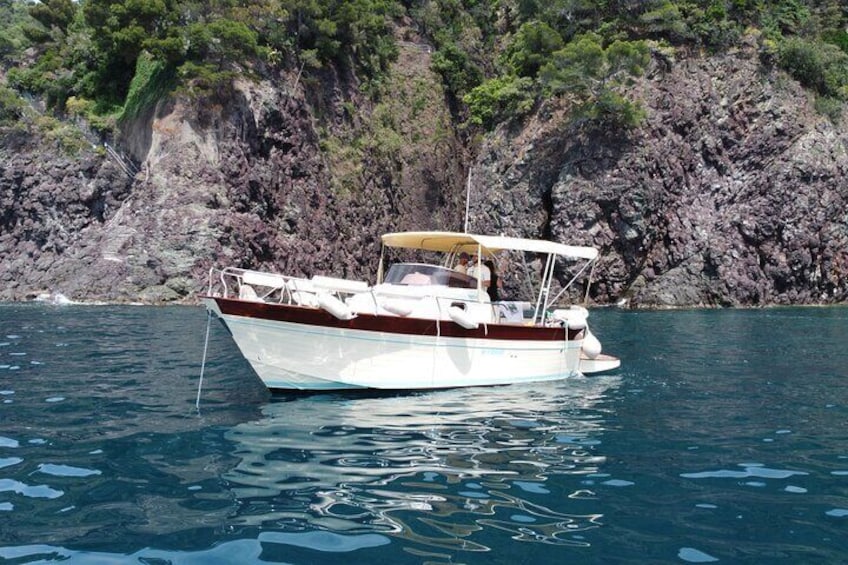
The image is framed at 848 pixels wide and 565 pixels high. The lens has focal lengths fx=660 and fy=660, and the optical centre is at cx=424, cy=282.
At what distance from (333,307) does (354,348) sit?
3.48 feet

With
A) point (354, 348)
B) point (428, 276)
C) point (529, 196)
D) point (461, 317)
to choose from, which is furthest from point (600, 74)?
point (354, 348)

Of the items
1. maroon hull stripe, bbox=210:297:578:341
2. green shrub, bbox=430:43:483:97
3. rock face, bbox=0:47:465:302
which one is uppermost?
green shrub, bbox=430:43:483:97

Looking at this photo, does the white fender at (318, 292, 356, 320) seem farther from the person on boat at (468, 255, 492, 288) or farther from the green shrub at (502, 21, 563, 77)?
the green shrub at (502, 21, 563, 77)

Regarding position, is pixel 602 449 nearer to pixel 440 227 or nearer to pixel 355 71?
pixel 440 227

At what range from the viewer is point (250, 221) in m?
40.2

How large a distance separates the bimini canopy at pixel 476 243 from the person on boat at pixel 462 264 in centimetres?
16

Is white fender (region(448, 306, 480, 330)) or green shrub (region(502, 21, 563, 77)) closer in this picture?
white fender (region(448, 306, 480, 330))

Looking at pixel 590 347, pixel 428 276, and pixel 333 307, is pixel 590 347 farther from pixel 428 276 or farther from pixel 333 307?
pixel 333 307

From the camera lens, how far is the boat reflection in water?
6.24 m

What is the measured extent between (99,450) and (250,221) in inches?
1296

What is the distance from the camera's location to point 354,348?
12109mm

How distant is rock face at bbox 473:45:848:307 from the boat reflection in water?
32.8m

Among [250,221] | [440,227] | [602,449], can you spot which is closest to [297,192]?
[250,221]

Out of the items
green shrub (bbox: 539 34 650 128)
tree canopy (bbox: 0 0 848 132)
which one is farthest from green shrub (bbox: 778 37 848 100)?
green shrub (bbox: 539 34 650 128)
